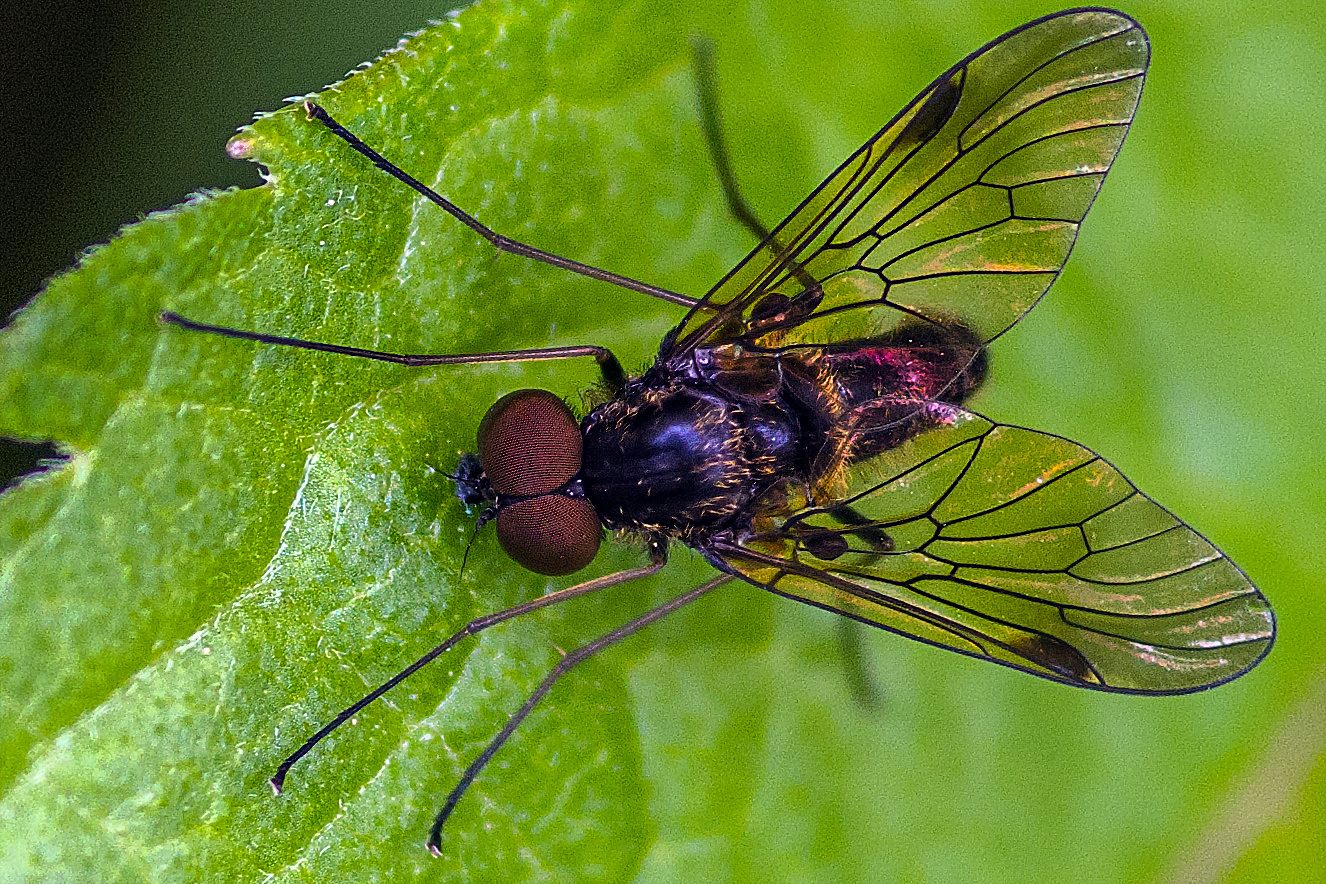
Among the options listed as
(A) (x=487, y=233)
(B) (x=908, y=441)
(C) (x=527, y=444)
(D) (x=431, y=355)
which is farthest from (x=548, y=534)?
(B) (x=908, y=441)

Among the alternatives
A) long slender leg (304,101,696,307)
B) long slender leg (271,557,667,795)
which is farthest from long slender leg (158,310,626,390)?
long slender leg (271,557,667,795)

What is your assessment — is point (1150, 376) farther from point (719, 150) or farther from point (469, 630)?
point (469, 630)

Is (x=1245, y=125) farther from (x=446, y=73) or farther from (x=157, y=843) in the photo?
(x=157, y=843)

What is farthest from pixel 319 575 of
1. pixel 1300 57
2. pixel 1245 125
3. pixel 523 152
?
pixel 1300 57

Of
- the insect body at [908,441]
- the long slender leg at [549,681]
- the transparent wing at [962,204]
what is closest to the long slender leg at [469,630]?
the insect body at [908,441]

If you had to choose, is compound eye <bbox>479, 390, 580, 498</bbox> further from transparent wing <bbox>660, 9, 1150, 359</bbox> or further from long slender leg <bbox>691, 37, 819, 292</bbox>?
long slender leg <bbox>691, 37, 819, 292</bbox>
